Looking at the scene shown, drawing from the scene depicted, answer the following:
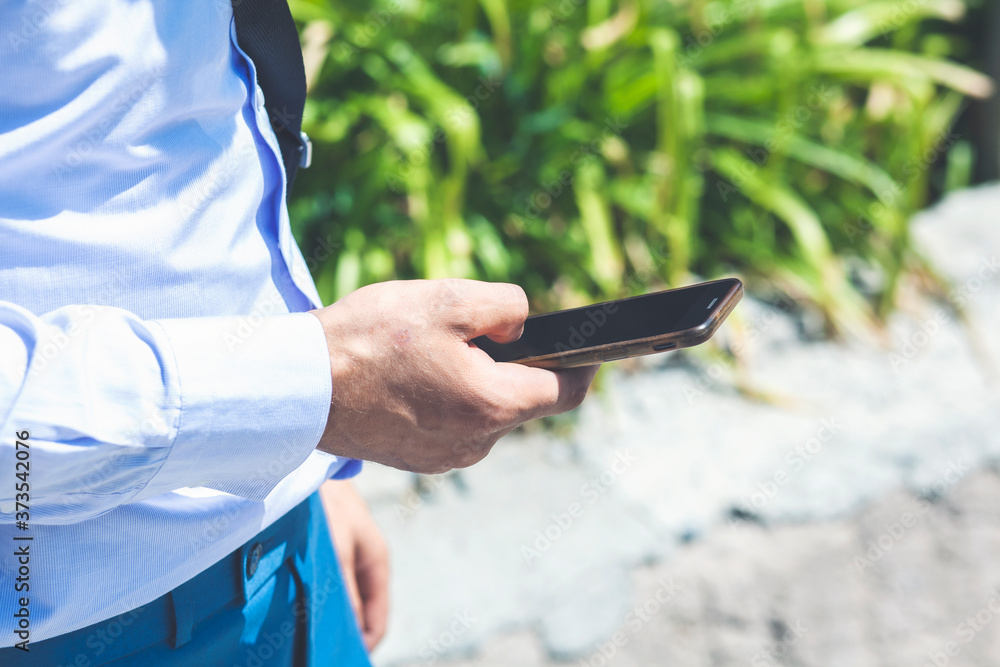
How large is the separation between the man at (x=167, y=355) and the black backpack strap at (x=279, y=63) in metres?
0.04

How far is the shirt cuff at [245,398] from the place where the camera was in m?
0.64

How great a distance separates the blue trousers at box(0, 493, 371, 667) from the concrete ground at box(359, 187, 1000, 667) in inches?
37.8

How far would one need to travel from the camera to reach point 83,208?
685mm

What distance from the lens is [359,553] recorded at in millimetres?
1249

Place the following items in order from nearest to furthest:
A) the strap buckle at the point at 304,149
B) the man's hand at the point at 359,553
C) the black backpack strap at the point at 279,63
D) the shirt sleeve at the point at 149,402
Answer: the shirt sleeve at the point at 149,402 < the black backpack strap at the point at 279,63 < the strap buckle at the point at 304,149 < the man's hand at the point at 359,553

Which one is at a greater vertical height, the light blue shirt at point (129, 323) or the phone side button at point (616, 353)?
the light blue shirt at point (129, 323)

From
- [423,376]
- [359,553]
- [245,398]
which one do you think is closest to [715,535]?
[359,553]

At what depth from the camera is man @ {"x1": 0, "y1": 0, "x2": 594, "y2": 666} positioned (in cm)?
62

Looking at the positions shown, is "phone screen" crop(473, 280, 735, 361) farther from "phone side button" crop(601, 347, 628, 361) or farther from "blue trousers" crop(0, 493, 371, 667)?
"blue trousers" crop(0, 493, 371, 667)

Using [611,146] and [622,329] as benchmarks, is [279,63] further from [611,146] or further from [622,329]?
[611,146]

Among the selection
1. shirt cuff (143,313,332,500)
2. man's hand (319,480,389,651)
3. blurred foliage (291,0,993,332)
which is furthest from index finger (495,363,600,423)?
blurred foliage (291,0,993,332)

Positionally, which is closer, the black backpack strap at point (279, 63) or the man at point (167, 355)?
the man at point (167, 355)

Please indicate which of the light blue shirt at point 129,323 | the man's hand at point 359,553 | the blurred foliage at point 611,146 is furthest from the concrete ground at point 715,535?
the light blue shirt at point 129,323

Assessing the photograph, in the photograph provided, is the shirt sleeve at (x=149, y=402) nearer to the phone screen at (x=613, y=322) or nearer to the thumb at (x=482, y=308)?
Answer: the thumb at (x=482, y=308)
